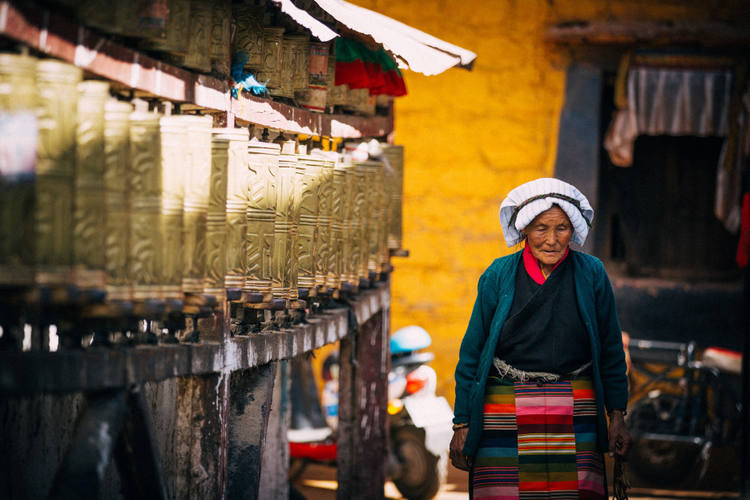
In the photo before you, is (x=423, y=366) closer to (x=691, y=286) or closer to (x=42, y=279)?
(x=691, y=286)

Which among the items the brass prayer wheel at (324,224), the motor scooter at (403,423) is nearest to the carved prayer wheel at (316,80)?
the brass prayer wheel at (324,224)

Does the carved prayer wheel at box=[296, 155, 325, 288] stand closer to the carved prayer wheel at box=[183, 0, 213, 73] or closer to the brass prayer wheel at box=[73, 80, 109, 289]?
the carved prayer wheel at box=[183, 0, 213, 73]

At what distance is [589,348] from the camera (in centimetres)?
358

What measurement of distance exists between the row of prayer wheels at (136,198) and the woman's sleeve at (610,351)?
3.69 feet

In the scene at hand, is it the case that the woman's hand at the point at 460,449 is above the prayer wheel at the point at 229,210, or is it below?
below

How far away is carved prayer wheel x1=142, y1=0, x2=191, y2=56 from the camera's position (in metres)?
3.04

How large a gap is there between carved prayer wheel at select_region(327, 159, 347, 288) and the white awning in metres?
0.54

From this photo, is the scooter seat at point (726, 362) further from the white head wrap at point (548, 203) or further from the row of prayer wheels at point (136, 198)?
the row of prayer wheels at point (136, 198)

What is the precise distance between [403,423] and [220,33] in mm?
3828

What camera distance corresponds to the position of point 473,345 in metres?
3.66

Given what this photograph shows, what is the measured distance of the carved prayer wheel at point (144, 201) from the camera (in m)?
2.72

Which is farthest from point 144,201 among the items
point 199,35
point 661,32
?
point 661,32

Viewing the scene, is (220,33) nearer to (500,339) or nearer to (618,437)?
(500,339)

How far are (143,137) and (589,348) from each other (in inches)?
68.3
